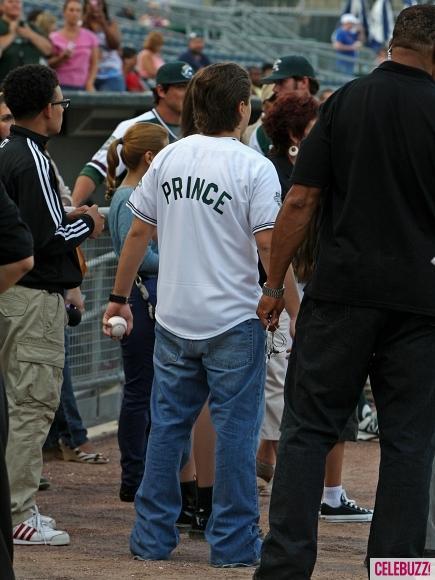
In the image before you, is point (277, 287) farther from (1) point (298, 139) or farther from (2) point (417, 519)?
(1) point (298, 139)

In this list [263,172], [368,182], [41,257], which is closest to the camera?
[368,182]

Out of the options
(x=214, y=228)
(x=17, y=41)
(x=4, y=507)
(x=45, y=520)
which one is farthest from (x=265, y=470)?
(x=17, y=41)

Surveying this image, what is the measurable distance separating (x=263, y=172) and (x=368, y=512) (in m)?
2.31

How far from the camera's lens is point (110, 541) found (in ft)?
20.0

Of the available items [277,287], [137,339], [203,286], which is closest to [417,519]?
[277,287]

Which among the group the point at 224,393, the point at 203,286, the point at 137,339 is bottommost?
the point at 137,339

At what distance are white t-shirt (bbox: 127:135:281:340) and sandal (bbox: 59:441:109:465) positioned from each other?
3.09 m

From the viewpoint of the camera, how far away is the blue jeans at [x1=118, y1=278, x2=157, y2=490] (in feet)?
22.4

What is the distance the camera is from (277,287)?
4.82 meters

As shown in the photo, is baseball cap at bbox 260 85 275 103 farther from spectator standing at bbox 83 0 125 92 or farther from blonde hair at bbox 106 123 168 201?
spectator standing at bbox 83 0 125 92

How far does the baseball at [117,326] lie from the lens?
18.9 ft

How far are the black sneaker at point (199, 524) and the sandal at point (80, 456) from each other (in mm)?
2287

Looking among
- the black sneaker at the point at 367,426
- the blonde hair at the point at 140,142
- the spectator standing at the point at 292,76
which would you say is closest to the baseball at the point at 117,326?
the blonde hair at the point at 140,142

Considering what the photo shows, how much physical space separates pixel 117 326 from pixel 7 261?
174cm
